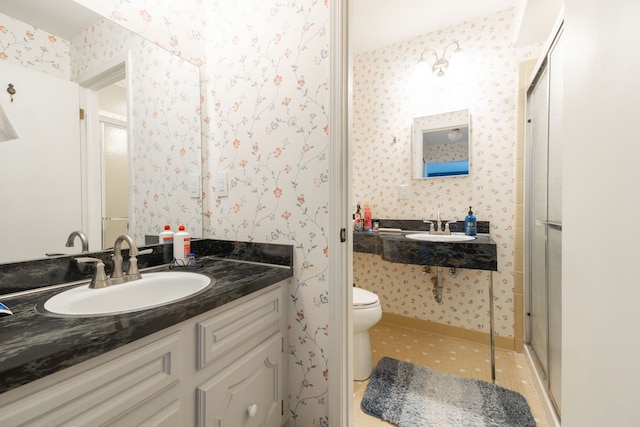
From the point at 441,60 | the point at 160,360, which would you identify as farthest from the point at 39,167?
the point at 441,60

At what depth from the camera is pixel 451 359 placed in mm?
1831

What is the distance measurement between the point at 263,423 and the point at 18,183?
1122mm

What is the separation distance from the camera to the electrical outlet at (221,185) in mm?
1289

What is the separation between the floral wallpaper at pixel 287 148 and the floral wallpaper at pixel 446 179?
1.42m

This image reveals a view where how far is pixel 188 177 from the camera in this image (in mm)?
1304

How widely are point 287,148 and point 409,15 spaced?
5.39 feet

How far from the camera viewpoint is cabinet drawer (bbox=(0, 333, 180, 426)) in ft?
1.49

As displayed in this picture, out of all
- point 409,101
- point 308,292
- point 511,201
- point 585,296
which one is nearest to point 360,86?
point 409,101

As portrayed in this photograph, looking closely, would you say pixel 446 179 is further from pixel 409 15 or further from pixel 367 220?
pixel 409 15

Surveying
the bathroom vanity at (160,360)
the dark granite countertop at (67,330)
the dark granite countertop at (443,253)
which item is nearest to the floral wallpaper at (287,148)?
the bathroom vanity at (160,360)

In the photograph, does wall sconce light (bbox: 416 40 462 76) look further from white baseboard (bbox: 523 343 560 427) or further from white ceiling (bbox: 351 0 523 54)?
white baseboard (bbox: 523 343 560 427)

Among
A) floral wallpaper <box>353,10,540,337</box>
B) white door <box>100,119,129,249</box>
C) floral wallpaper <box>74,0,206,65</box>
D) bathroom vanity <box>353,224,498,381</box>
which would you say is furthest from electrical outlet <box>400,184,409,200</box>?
white door <box>100,119,129,249</box>

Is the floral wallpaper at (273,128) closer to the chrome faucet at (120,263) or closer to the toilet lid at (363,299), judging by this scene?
the chrome faucet at (120,263)

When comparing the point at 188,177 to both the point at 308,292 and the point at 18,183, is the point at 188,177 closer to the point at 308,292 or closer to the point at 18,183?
the point at 18,183
